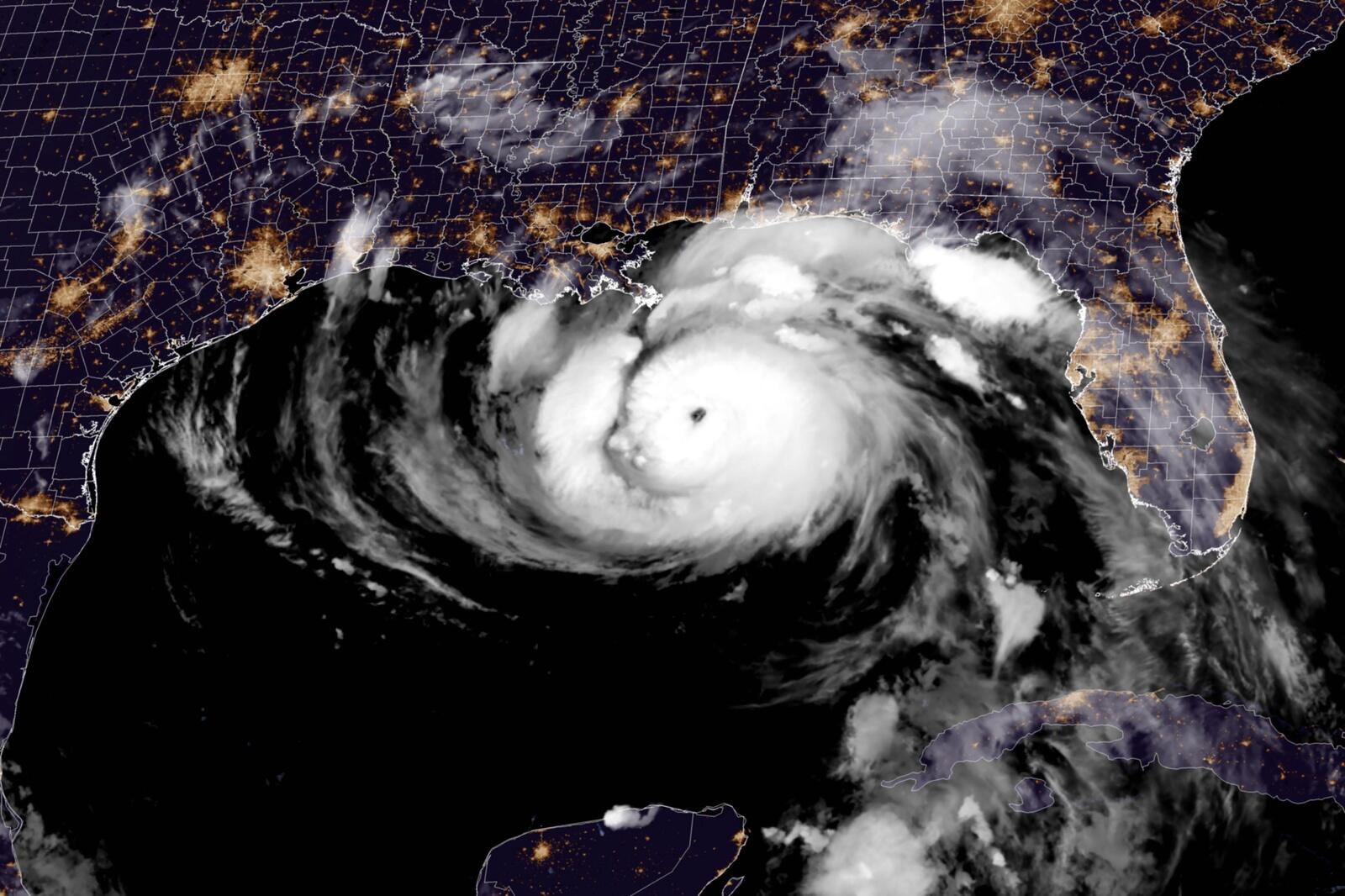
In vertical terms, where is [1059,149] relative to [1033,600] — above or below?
above

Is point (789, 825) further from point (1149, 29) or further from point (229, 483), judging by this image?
point (1149, 29)

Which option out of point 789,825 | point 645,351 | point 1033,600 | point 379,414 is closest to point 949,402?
point 1033,600

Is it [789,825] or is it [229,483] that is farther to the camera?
[229,483]

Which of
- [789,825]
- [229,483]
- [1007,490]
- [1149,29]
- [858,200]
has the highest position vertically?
[1149,29]
